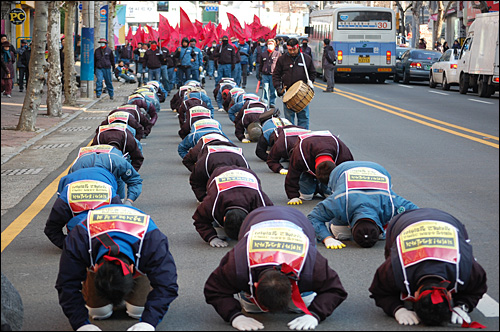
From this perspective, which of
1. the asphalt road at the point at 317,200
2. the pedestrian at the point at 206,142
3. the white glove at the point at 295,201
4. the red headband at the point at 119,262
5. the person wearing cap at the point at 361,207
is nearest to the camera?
the red headband at the point at 119,262

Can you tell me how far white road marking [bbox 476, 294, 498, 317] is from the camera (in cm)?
553

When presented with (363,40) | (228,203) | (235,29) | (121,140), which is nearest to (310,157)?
(228,203)

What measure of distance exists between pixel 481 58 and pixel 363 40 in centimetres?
831

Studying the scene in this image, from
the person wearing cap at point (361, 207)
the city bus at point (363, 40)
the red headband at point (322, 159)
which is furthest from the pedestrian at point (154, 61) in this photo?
the person wearing cap at point (361, 207)

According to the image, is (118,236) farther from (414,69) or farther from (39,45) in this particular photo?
(414,69)

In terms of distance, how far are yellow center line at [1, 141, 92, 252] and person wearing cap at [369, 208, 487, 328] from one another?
4.08 m

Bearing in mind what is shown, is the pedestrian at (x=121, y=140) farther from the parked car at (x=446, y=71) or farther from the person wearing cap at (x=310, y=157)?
the parked car at (x=446, y=71)

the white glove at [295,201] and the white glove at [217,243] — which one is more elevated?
the white glove at [295,201]

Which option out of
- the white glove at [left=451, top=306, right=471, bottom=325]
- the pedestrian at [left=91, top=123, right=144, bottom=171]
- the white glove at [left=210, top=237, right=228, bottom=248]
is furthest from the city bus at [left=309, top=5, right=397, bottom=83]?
the white glove at [left=451, top=306, right=471, bottom=325]

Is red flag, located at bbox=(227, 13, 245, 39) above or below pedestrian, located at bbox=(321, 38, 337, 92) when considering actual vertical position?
above

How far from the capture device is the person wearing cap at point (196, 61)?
2975cm

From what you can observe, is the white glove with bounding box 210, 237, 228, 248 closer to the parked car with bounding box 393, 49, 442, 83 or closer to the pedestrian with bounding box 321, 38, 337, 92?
the pedestrian with bounding box 321, 38, 337, 92

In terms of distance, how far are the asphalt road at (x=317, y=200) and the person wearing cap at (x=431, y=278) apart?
0.37 feet

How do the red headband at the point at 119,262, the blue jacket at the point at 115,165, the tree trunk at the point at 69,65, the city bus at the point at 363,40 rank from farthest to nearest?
the city bus at the point at 363,40 → the tree trunk at the point at 69,65 → the blue jacket at the point at 115,165 → the red headband at the point at 119,262
